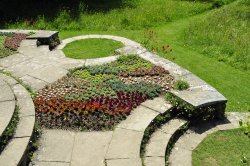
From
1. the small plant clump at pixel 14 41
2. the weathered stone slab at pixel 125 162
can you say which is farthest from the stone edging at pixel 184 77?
the weathered stone slab at pixel 125 162

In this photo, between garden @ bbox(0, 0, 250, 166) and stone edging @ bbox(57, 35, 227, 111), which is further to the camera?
stone edging @ bbox(57, 35, 227, 111)

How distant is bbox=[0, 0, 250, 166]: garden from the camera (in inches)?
239

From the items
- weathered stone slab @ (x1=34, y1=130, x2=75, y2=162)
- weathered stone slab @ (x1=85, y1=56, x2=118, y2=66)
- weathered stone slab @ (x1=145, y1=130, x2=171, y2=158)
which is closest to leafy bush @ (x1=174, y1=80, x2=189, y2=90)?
weathered stone slab @ (x1=145, y1=130, x2=171, y2=158)

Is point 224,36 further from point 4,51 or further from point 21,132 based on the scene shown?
point 21,132

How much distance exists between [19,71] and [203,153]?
15.1 feet

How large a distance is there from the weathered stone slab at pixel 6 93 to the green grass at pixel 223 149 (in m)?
3.44

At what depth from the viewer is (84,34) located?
1149 centimetres

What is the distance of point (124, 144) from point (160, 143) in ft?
2.28

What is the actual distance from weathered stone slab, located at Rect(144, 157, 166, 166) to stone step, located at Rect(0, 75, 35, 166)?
6.15 ft

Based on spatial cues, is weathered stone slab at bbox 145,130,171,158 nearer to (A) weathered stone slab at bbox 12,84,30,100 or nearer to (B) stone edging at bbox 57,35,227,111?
(B) stone edging at bbox 57,35,227,111

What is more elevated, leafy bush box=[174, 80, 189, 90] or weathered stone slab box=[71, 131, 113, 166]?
leafy bush box=[174, 80, 189, 90]

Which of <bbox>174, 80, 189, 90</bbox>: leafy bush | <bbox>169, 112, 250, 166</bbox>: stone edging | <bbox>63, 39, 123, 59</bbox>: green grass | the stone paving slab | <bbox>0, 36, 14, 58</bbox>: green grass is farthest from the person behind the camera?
the stone paving slab

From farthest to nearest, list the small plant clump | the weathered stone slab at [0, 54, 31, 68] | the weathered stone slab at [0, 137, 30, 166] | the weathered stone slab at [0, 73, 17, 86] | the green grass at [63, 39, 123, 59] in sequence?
the green grass at [63, 39, 123, 59] → the small plant clump → the weathered stone slab at [0, 54, 31, 68] → the weathered stone slab at [0, 73, 17, 86] → the weathered stone slab at [0, 137, 30, 166]

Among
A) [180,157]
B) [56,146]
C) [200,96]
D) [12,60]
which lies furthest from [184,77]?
[12,60]
